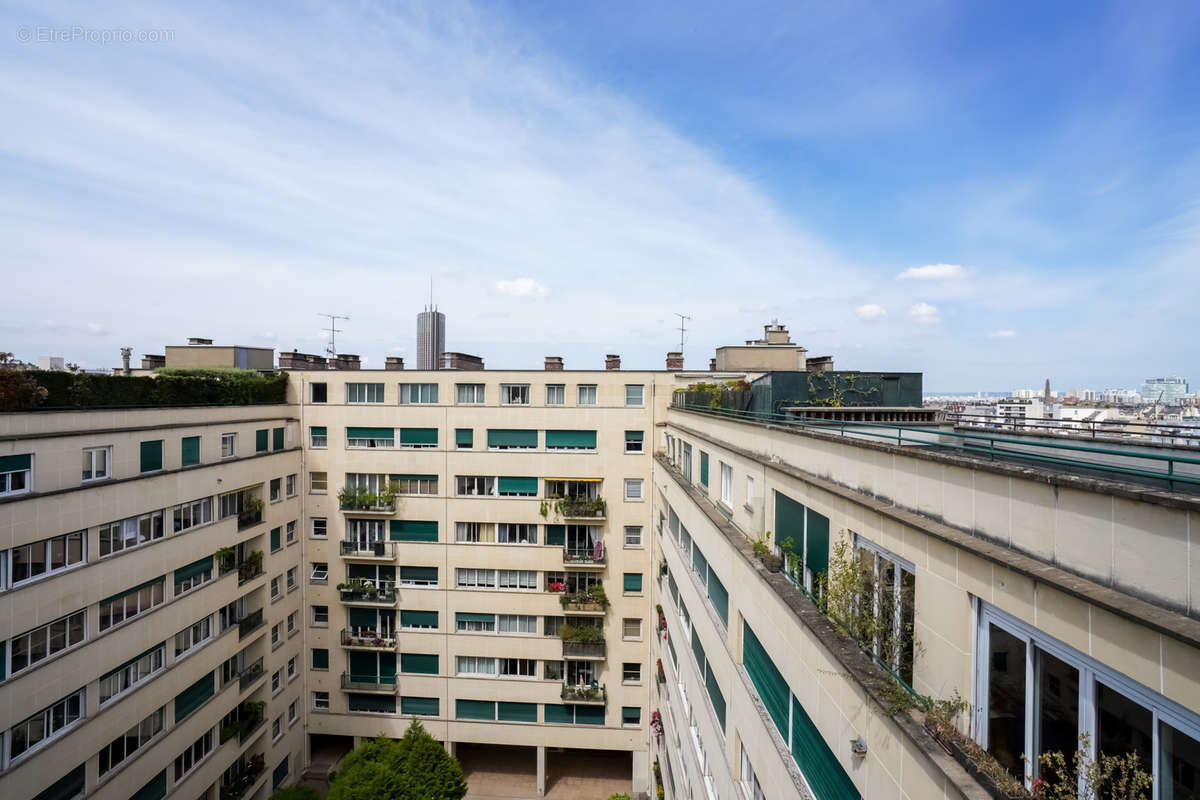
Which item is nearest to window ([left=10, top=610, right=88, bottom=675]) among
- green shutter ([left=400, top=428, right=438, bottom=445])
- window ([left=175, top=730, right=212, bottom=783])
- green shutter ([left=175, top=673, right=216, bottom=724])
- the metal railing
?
green shutter ([left=175, top=673, right=216, bottom=724])

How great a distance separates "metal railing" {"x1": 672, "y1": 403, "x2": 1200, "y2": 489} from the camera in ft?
11.2

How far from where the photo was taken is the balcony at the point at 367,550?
26359 millimetres

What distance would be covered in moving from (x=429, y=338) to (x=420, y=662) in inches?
1455

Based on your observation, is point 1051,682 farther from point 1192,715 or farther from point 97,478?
point 97,478

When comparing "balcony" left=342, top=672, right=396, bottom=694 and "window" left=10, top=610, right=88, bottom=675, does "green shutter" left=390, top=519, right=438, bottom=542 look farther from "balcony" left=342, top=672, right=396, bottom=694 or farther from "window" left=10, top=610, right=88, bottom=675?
"window" left=10, top=610, right=88, bottom=675

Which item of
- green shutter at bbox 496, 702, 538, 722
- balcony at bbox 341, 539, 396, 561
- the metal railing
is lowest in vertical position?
green shutter at bbox 496, 702, 538, 722

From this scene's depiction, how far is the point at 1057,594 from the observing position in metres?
3.64

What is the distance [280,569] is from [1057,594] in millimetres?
28672

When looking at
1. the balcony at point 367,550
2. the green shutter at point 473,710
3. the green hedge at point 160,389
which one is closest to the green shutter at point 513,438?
the balcony at point 367,550

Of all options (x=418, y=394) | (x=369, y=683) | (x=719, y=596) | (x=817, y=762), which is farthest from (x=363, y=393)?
(x=817, y=762)

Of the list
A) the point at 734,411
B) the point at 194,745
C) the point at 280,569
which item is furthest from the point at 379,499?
the point at 734,411

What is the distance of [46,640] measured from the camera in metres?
14.5

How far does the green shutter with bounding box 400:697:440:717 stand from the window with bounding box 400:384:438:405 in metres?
14.7

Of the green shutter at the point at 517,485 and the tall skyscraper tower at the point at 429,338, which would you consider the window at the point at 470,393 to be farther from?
the tall skyscraper tower at the point at 429,338
